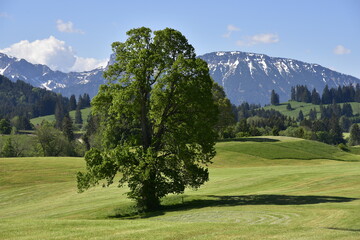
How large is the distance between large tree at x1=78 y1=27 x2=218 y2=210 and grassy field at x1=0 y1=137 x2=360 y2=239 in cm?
291

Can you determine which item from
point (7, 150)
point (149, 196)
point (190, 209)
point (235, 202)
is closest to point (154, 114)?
point (149, 196)

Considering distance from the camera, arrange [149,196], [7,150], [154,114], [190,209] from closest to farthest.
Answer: [190,209], [149,196], [154,114], [7,150]

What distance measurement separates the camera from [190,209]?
111ft

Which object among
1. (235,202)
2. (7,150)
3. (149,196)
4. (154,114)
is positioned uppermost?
(154,114)

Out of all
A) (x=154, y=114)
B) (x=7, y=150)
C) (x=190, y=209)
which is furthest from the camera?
(x=7, y=150)

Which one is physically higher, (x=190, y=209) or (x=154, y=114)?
(x=154, y=114)

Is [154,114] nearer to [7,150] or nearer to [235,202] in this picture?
[235,202]

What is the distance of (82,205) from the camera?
42906 millimetres

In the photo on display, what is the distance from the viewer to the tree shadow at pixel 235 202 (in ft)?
111

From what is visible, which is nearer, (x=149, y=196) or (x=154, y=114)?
(x=149, y=196)

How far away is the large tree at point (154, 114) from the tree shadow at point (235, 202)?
1679 mm

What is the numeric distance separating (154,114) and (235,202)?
10.4m

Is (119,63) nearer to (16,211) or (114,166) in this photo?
(114,166)

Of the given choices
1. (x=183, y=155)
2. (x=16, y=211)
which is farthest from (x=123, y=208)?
(x=16, y=211)
